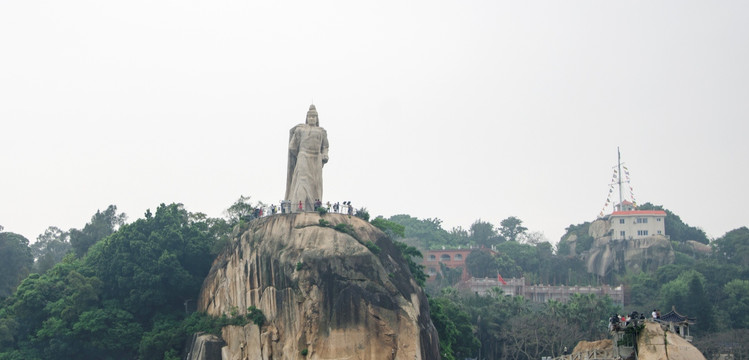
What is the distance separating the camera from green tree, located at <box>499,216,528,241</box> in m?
110

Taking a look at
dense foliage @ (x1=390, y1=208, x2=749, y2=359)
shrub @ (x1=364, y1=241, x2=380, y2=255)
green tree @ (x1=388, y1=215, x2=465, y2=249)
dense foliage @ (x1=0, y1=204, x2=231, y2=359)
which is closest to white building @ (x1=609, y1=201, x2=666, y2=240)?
dense foliage @ (x1=390, y1=208, x2=749, y2=359)

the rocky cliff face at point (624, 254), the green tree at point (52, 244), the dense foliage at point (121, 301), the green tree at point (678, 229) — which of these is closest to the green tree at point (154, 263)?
the dense foliage at point (121, 301)

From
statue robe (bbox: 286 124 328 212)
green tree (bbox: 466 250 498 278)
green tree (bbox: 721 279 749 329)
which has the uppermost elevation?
statue robe (bbox: 286 124 328 212)

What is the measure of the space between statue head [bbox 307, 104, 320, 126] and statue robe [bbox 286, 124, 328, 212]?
0.88ft

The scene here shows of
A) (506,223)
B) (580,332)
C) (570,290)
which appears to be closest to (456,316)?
(580,332)

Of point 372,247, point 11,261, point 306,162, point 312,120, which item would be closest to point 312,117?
point 312,120

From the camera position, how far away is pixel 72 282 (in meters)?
47.2

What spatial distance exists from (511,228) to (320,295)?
7149 cm

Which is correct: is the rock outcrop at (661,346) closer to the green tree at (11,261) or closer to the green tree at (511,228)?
the green tree at (11,261)

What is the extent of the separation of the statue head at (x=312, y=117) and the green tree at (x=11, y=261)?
74.0 ft

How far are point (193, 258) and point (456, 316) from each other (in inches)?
535

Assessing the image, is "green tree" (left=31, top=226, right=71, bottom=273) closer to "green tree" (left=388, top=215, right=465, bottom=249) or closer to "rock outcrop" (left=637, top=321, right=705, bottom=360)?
"green tree" (left=388, top=215, right=465, bottom=249)

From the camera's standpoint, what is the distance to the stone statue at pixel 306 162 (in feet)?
148

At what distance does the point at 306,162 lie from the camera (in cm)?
4562
